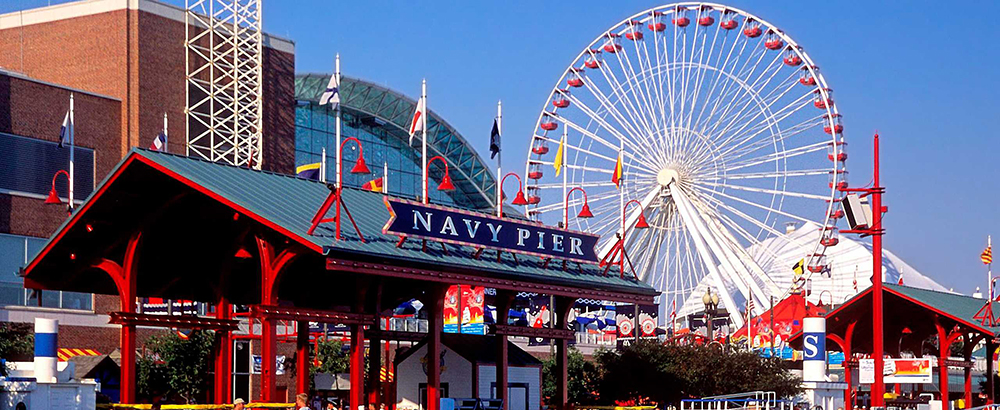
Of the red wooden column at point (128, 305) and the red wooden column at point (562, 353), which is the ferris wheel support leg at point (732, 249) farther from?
the red wooden column at point (128, 305)

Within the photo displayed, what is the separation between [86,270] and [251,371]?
28930mm

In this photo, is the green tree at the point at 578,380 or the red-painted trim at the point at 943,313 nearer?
the red-painted trim at the point at 943,313

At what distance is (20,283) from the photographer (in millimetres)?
63031

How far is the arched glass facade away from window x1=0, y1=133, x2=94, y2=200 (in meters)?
37.0

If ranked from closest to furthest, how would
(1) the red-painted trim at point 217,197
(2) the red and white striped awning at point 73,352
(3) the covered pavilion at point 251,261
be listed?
(1) the red-painted trim at point 217,197 → (3) the covered pavilion at point 251,261 → (2) the red and white striped awning at point 73,352

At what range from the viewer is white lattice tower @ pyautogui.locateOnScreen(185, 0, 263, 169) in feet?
248

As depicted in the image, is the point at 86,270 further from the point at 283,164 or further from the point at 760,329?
the point at 760,329

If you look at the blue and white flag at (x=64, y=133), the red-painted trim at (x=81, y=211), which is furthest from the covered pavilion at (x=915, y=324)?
the blue and white flag at (x=64, y=133)

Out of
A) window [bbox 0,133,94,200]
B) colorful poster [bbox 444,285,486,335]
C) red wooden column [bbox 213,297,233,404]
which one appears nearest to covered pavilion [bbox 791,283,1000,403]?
colorful poster [bbox 444,285,486,335]

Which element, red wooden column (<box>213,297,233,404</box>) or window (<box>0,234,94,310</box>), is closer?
red wooden column (<box>213,297,233,404</box>)

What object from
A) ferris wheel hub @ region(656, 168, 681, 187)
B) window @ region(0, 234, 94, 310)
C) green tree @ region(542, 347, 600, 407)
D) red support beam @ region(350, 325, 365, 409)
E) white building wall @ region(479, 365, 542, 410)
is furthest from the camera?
ferris wheel hub @ region(656, 168, 681, 187)

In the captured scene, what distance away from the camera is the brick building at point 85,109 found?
6488 centimetres

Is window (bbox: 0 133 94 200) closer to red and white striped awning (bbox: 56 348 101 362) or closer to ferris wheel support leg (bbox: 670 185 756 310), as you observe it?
red and white striped awning (bbox: 56 348 101 362)

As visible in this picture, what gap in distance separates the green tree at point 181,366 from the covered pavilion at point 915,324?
2505 cm
